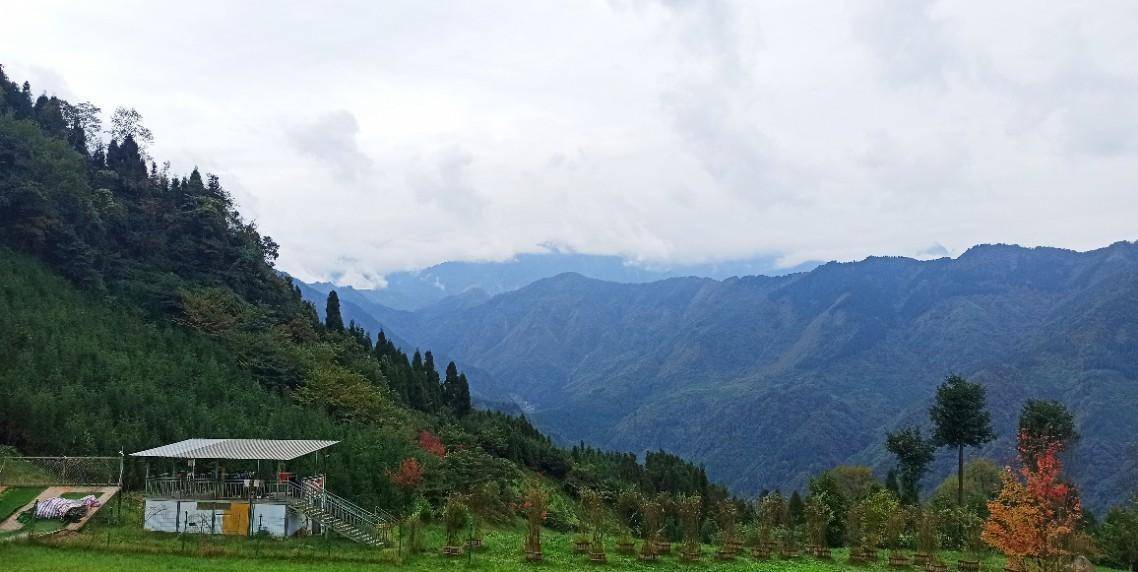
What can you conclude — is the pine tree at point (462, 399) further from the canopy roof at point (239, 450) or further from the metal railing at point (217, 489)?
the metal railing at point (217, 489)

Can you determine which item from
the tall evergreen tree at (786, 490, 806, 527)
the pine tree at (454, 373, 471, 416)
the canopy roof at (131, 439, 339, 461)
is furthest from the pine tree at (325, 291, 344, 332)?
the canopy roof at (131, 439, 339, 461)

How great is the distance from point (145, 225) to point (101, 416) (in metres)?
39.4

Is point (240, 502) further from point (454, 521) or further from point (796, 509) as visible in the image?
point (796, 509)

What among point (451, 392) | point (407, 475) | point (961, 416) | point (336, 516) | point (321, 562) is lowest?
point (321, 562)

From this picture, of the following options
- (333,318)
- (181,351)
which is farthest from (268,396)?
(333,318)

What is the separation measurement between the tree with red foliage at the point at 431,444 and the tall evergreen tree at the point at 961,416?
3925 centimetres

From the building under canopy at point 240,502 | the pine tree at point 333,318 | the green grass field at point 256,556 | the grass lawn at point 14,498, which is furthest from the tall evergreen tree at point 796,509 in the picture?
the pine tree at point 333,318

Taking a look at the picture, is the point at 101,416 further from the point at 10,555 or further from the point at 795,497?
the point at 795,497

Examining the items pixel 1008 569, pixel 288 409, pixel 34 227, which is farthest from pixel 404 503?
pixel 34 227

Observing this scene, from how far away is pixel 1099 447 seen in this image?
442 feet

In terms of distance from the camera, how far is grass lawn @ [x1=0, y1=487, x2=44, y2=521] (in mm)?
29408

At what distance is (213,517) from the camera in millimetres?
31234

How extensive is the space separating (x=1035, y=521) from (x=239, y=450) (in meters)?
31.3

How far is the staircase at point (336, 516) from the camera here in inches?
1259
